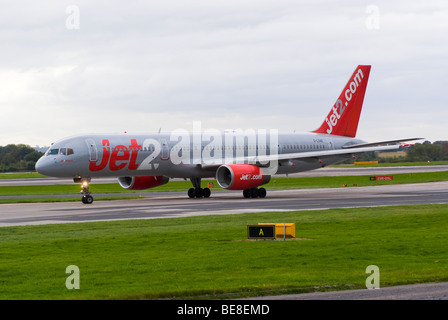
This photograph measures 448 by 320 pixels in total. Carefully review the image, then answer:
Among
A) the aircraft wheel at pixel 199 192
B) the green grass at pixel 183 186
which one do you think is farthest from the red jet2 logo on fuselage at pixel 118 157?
the green grass at pixel 183 186

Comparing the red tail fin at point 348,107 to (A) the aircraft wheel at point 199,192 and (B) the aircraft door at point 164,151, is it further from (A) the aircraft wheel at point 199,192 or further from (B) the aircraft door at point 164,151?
(B) the aircraft door at point 164,151

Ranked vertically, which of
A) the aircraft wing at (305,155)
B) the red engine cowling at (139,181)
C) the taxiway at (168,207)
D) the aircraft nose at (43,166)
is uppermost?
the aircraft wing at (305,155)

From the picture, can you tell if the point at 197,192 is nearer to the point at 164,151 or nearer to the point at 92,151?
the point at 164,151

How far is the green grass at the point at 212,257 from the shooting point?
1747 cm

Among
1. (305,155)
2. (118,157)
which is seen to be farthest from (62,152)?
(305,155)

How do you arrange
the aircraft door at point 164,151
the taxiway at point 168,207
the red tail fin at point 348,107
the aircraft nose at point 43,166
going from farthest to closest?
the red tail fin at point 348,107 < the aircraft door at point 164,151 < the aircraft nose at point 43,166 < the taxiway at point 168,207

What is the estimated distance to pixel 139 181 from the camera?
5622cm

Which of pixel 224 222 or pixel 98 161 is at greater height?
pixel 98 161

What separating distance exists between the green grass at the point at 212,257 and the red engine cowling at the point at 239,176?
53.2 ft
